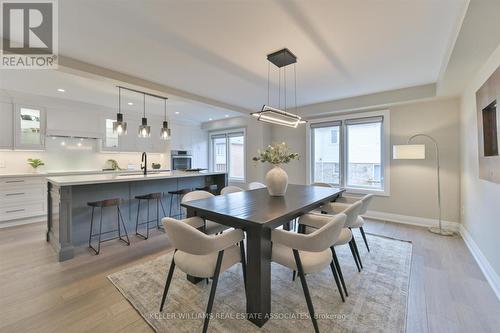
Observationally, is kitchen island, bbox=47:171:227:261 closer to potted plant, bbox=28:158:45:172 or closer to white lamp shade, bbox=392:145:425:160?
potted plant, bbox=28:158:45:172

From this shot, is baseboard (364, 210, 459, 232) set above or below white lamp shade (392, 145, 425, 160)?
below

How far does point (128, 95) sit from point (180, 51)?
2322mm

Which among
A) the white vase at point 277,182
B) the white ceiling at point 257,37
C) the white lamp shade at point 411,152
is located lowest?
the white vase at point 277,182

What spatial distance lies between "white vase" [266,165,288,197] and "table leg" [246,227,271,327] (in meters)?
1.02

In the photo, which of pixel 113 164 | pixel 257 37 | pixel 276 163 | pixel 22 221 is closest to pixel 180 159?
pixel 113 164

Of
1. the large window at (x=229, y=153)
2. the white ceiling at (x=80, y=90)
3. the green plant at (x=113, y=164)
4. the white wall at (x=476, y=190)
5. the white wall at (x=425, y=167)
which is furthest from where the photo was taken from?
the large window at (x=229, y=153)

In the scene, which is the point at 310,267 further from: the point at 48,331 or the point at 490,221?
the point at 490,221

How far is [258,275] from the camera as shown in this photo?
1544mm

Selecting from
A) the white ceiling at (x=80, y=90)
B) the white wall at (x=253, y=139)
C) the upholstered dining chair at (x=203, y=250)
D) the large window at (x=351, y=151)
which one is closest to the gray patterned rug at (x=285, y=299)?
the upholstered dining chair at (x=203, y=250)

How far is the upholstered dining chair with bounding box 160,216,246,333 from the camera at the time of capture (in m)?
1.41

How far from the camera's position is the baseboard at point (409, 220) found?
→ 3.69 m

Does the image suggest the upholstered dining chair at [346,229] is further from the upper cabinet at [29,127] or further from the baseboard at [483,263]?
the upper cabinet at [29,127]

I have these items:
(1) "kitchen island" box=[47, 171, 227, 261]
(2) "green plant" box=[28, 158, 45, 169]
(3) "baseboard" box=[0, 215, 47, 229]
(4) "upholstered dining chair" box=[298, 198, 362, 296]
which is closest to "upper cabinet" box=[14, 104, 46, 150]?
(2) "green plant" box=[28, 158, 45, 169]

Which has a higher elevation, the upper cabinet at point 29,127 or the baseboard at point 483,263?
the upper cabinet at point 29,127
